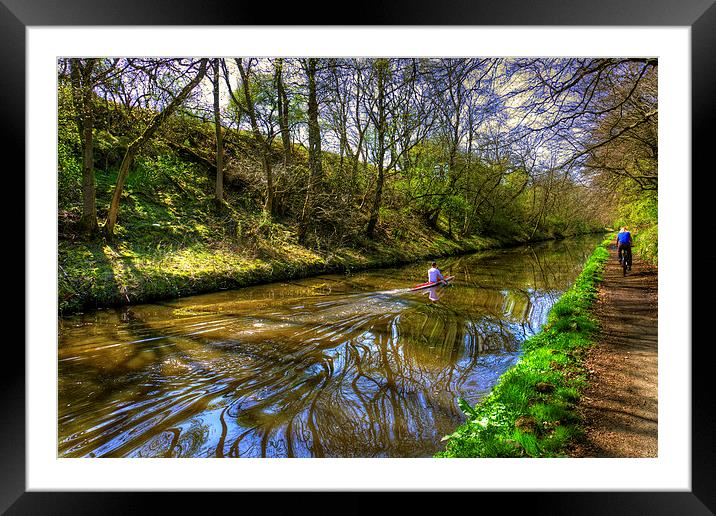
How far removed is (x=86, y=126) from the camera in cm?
886

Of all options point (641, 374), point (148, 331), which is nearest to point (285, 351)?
point (148, 331)

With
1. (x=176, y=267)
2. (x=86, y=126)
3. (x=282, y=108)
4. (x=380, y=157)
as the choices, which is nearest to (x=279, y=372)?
(x=176, y=267)

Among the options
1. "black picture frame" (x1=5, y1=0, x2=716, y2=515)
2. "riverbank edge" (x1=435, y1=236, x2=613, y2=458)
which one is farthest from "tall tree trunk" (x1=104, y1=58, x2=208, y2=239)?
"riverbank edge" (x1=435, y1=236, x2=613, y2=458)

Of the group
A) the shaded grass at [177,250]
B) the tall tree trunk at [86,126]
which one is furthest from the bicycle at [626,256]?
the tall tree trunk at [86,126]

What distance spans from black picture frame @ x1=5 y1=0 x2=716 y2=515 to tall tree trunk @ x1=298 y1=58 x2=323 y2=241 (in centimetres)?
1114

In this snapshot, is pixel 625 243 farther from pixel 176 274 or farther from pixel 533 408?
pixel 176 274

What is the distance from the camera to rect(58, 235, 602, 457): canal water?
12.0ft

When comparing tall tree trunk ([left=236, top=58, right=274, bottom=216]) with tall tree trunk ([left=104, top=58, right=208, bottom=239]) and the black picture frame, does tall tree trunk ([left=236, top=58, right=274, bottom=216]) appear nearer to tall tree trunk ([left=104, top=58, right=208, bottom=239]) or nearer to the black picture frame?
tall tree trunk ([left=104, top=58, right=208, bottom=239])

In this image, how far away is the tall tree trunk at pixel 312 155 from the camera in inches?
547

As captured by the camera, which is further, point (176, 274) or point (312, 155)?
point (312, 155)

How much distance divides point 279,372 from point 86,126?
25.8 feet
